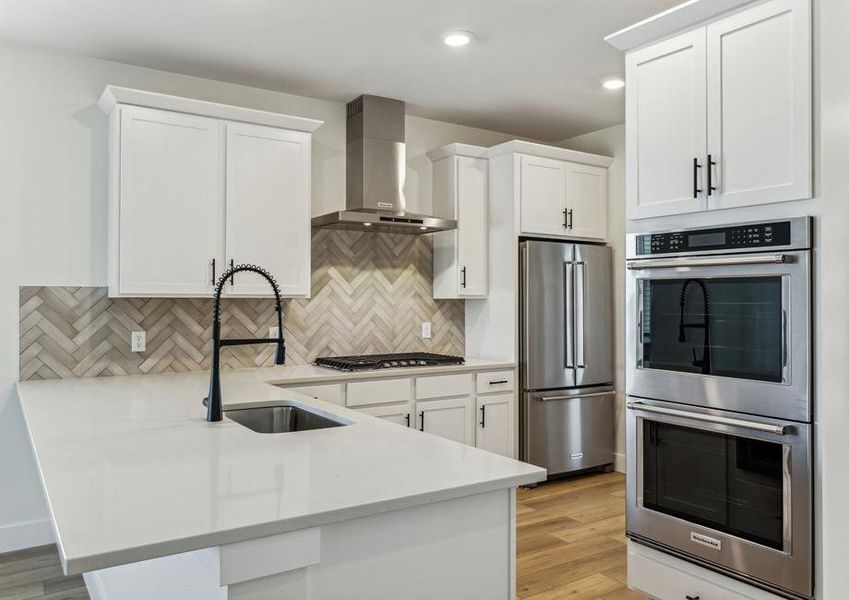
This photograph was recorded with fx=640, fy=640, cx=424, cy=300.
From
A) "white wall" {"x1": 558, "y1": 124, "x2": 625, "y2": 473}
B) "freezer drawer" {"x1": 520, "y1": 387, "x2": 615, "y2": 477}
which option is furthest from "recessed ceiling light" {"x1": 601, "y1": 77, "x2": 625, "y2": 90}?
"freezer drawer" {"x1": 520, "y1": 387, "x2": 615, "y2": 477}

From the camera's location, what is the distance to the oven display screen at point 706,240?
8.00 feet

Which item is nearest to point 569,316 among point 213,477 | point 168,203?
point 168,203

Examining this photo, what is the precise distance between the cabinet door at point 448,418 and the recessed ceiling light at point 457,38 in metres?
2.11

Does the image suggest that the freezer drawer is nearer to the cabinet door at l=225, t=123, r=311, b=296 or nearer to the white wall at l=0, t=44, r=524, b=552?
the cabinet door at l=225, t=123, r=311, b=296

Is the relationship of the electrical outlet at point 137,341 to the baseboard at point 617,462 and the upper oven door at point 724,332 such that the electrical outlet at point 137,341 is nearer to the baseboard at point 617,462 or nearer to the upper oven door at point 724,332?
the upper oven door at point 724,332

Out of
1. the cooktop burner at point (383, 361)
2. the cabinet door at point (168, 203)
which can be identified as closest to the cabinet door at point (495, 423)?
the cooktop burner at point (383, 361)

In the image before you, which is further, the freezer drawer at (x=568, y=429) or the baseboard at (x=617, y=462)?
A: the baseboard at (x=617, y=462)

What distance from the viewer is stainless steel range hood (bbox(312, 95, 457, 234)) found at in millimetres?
4250

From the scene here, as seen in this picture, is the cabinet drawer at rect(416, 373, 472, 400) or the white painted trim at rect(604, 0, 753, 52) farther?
the cabinet drawer at rect(416, 373, 472, 400)

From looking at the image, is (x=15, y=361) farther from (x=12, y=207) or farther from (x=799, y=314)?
(x=799, y=314)

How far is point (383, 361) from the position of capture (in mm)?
4035

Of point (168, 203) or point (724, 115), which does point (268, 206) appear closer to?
point (168, 203)

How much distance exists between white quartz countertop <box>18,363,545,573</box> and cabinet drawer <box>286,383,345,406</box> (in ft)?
4.36

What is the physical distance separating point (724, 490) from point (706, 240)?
956 mm
